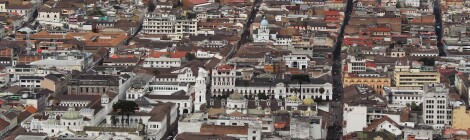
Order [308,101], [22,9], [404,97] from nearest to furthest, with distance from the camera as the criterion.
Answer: [308,101] → [404,97] → [22,9]

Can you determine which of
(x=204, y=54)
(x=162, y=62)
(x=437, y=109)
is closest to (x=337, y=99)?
(x=437, y=109)

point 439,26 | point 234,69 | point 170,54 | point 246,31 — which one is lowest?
point 246,31

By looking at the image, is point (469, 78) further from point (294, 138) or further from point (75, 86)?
point (75, 86)

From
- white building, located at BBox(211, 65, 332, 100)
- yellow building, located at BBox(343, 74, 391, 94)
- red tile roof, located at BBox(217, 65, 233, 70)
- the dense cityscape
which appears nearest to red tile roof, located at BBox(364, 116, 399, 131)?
the dense cityscape

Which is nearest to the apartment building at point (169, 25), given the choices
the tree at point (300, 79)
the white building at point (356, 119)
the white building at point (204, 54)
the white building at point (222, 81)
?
the white building at point (204, 54)

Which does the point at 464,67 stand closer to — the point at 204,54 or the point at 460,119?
the point at 460,119

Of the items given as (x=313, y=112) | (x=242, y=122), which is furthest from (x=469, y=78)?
(x=242, y=122)

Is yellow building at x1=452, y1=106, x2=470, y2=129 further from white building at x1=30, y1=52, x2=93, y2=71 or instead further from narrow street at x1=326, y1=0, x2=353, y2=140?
white building at x1=30, y1=52, x2=93, y2=71
